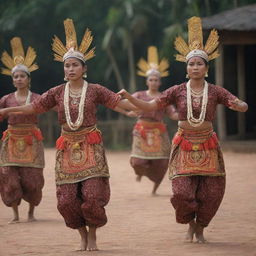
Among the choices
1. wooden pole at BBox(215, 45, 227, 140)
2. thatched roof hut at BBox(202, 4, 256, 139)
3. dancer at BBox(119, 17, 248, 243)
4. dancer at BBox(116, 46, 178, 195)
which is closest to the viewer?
dancer at BBox(119, 17, 248, 243)

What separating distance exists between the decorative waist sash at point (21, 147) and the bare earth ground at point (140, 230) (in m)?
0.75

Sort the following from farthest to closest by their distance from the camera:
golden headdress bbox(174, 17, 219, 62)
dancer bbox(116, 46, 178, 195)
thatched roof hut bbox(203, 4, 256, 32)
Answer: thatched roof hut bbox(203, 4, 256, 32), dancer bbox(116, 46, 178, 195), golden headdress bbox(174, 17, 219, 62)

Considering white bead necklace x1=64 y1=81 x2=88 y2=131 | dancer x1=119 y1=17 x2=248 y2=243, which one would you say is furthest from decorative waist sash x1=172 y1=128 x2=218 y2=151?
white bead necklace x1=64 y1=81 x2=88 y2=131

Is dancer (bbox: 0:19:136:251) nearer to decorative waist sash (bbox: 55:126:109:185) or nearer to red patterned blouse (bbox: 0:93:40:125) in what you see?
decorative waist sash (bbox: 55:126:109:185)

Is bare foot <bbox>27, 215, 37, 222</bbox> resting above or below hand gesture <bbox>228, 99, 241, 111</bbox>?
below

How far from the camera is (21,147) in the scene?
10.0m

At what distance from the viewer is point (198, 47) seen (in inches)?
325

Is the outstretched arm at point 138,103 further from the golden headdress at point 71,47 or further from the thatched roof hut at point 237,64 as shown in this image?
the thatched roof hut at point 237,64

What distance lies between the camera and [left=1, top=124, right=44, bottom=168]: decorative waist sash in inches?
392

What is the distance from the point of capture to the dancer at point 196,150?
7977 millimetres

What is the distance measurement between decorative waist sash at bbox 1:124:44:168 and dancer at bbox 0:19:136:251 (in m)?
2.08

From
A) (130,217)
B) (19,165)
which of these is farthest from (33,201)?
(130,217)

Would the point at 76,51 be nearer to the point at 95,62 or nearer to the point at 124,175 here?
the point at 124,175

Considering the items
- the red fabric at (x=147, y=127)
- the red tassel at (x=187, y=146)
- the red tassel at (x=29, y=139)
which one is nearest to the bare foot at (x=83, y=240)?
the red tassel at (x=187, y=146)
